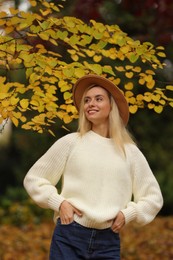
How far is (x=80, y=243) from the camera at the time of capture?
369cm

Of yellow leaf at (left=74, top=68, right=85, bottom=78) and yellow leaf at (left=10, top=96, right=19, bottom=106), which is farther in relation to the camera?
yellow leaf at (left=74, top=68, right=85, bottom=78)

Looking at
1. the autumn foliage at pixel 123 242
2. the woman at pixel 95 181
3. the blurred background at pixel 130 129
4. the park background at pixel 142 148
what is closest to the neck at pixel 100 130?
the woman at pixel 95 181

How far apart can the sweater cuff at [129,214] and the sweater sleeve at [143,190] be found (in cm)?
3

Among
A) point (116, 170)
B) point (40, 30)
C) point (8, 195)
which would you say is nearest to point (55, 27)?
point (40, 30)

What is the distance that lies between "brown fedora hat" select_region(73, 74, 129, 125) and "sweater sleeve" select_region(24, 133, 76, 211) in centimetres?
32

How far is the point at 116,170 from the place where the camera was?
12.5ft

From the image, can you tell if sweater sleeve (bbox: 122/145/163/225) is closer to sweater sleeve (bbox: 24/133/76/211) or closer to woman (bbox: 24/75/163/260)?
woman (bbox: 24/75/163/260)

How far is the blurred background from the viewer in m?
8.24

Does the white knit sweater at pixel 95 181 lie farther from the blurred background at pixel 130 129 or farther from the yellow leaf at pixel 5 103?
the blurred background at pixel 130 129

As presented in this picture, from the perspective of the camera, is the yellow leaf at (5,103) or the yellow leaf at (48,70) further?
the yellow leaf at (48,70)

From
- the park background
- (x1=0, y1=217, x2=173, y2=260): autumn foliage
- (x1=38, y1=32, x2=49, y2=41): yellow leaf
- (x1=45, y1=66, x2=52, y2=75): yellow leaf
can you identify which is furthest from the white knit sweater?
(x1=0, y1=217, x2=173, y2=260): autumn foliage

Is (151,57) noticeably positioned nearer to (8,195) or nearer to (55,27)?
(55,27)

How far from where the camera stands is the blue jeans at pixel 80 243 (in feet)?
12.1

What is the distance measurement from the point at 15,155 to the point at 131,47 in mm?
9949
